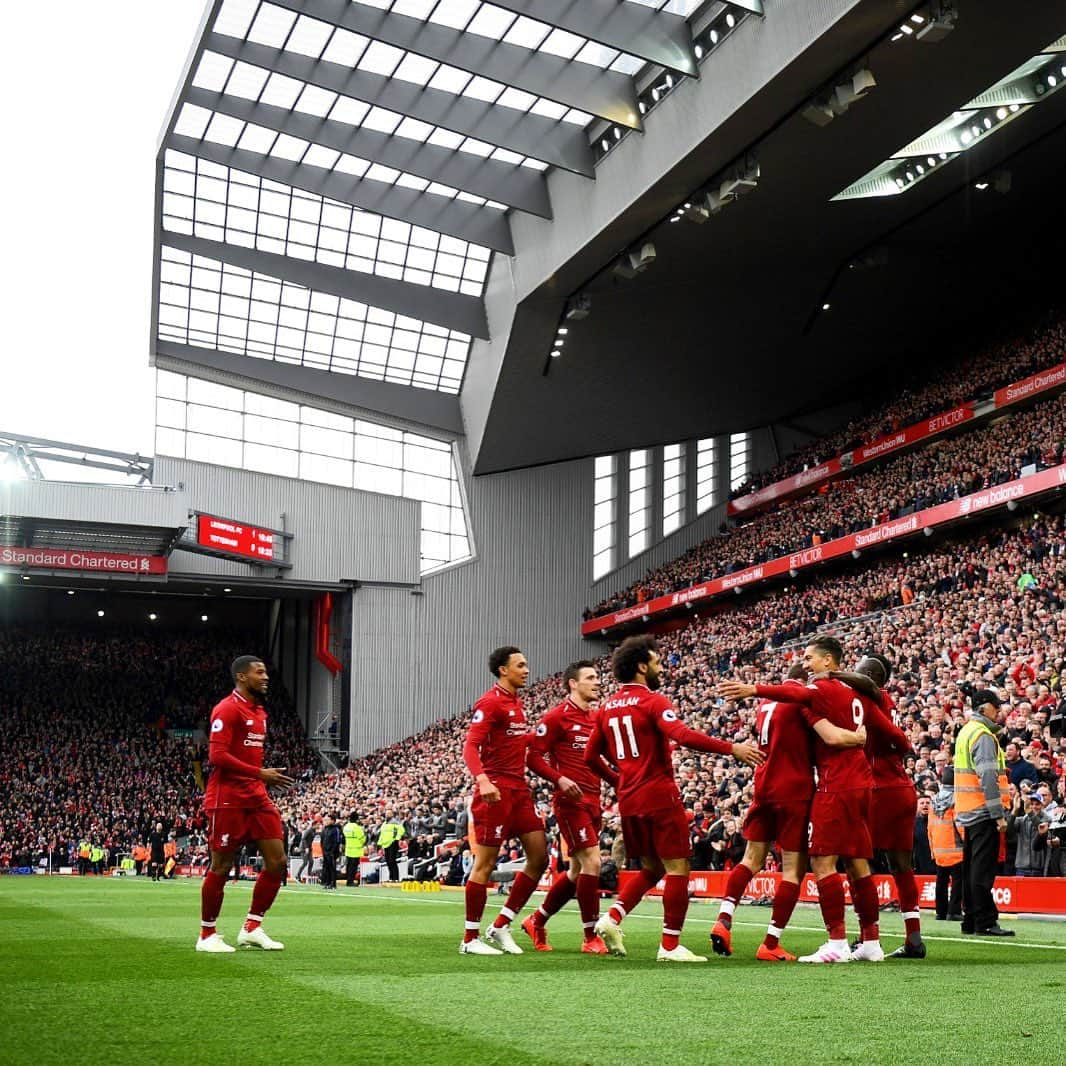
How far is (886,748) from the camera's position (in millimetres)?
9516

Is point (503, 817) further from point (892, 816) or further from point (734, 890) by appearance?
point (892, 816)

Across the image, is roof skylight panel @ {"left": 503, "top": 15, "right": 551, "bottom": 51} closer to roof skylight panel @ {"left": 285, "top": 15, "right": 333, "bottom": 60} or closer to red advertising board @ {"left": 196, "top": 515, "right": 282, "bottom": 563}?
roof skylight panel @ {"left": 285, "top": 15, "right": 333, "bottom": 60}

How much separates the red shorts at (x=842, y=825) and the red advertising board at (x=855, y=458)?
1345 inches

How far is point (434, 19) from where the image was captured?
1127 inches

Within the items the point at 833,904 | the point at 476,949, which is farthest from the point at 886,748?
the point at 476,949

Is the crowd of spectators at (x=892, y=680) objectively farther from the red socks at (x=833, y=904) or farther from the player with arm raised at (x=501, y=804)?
the player with arm raised at (x=501, y=804)

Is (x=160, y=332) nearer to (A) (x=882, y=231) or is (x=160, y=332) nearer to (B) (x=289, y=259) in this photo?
(B) (x=289, y=259)

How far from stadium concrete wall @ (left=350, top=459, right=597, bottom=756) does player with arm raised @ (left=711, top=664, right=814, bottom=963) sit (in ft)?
133

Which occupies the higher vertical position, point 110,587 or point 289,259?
point 289,259

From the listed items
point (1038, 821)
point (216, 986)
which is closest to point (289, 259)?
point (1038, 821)

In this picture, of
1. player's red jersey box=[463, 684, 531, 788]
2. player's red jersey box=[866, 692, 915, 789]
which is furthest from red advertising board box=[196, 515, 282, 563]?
player's red jersey box=[866, 692, 915, 789]

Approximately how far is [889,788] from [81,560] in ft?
132

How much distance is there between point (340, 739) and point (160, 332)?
1595cm

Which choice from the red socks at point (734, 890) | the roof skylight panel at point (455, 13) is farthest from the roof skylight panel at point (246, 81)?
the red socks at point (734, 890)
